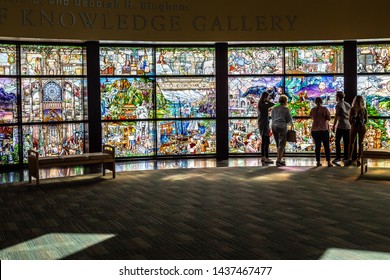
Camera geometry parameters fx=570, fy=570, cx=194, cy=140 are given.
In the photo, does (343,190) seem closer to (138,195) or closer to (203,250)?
(138,195)

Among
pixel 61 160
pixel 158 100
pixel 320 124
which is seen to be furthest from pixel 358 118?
pixel 61 160

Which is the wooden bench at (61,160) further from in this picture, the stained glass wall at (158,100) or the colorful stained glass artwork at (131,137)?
the stained glass wall at (158,100)

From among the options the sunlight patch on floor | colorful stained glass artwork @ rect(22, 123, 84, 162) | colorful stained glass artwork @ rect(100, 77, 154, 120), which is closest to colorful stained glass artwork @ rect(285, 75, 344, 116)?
colorful stained glass artwork @ rect(100, 77, 154, 120)

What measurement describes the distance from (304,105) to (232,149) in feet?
6.83

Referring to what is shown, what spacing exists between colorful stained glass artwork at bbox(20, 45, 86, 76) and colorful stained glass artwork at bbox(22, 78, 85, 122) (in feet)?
0.61

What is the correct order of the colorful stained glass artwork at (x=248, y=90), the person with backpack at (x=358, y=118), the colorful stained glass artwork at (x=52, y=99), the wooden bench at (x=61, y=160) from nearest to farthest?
the wooden bench at (x=61, y=160)
the person with backpack at (x=358, y=118)
the colorful stained glass artwork at (x=52, y=99)
the colorful stained glass artwork at (x=248, y=90)

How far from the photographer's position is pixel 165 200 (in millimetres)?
8625

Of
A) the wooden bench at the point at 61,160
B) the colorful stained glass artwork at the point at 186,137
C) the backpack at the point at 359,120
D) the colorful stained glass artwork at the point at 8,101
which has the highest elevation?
the colorful stained glass artwork at the point at 8,101

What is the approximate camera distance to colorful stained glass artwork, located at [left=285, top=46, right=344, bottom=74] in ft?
45.6

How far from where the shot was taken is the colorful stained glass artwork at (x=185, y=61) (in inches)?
541

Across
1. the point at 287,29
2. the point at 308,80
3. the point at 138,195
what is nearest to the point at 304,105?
the point at 308,80

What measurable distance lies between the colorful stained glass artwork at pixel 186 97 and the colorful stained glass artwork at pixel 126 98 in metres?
0.27

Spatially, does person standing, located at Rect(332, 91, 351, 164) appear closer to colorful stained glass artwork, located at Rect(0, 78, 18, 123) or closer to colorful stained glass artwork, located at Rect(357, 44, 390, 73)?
colorful stained glass artwork, located at Rect(357, 44, 390, 73)

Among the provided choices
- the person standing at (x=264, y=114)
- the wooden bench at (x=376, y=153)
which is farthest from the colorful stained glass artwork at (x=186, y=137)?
the wooden bench at (x=376, y=153)
